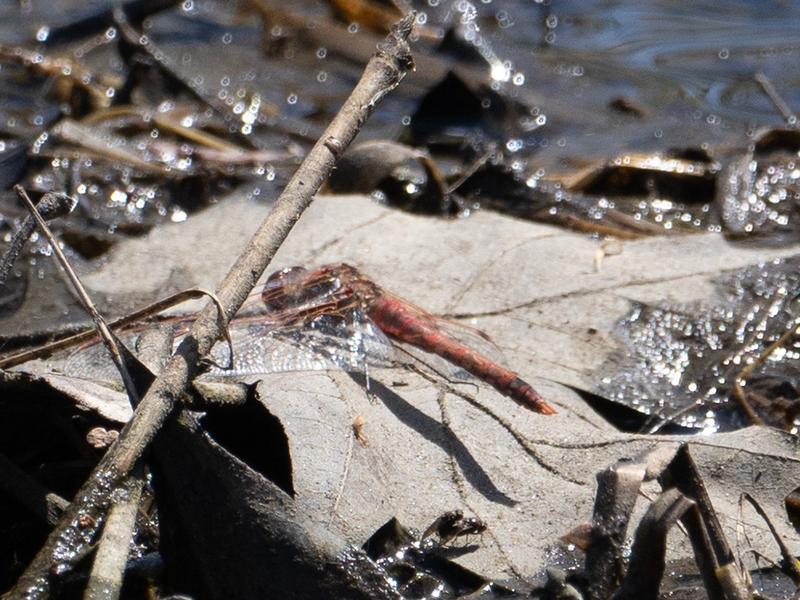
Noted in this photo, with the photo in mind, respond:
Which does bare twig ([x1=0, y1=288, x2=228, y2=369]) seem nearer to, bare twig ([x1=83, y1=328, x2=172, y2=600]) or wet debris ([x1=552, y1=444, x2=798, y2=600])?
bare twig ([x1=83, y1=328, x2=172, y2=600])

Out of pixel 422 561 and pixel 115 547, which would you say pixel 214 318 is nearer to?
pixel 115 547

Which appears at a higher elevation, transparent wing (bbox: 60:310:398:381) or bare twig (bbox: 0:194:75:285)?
bare twig (bbox: 0:194:75:285)

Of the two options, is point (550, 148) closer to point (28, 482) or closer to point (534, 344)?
point (534, 344)

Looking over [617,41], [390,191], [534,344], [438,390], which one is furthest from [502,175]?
[617,41]

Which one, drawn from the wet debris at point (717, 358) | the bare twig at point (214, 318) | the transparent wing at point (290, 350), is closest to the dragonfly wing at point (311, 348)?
the transparent wing at point (290, 350)

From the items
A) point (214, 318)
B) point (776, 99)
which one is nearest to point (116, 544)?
point (214, 318)

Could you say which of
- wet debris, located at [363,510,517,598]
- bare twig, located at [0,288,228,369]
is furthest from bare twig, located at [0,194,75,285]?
wet debris, located at [363,510,517,598]

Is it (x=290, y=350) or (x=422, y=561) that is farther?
(x=290, y=350)
